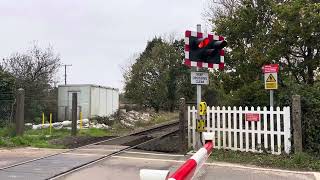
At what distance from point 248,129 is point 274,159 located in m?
1.42

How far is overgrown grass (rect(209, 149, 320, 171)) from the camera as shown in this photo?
11.3 m

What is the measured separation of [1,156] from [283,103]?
8.56 m

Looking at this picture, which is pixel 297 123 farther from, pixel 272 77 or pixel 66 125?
pixel 66 125

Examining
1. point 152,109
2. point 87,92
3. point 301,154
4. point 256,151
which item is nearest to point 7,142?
point 256,151

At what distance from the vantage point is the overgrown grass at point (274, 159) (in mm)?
11305

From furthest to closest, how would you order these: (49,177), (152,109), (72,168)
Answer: (152,109) < (72,168) < (49,177)

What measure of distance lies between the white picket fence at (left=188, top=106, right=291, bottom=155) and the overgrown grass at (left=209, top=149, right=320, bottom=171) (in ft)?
1.18

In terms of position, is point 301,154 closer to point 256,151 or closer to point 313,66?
point 256,151

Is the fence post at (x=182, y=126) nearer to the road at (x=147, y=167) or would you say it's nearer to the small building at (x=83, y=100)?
the road at (x=147, y=167)

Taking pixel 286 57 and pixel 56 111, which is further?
pixel 56 111

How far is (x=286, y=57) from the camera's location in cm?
1738

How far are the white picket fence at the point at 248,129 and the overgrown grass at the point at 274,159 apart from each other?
0.36 meters

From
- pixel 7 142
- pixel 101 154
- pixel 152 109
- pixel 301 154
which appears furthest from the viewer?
pixel 152 109

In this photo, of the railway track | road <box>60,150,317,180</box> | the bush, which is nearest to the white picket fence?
the bush
